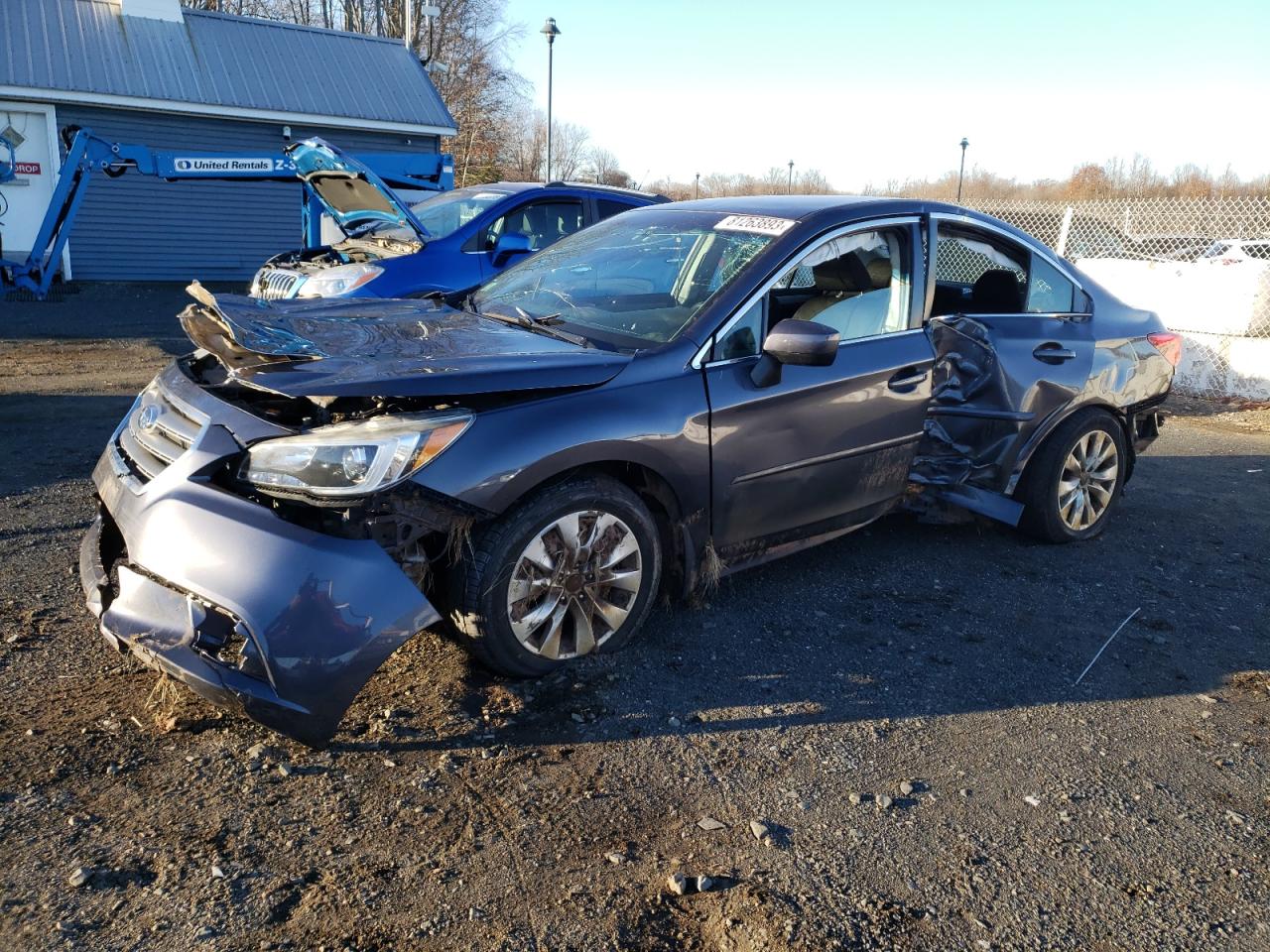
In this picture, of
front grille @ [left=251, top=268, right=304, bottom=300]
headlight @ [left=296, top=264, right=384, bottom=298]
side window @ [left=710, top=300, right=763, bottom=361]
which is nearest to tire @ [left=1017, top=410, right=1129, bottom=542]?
side window @ [left=710, top=300, right=763, bottom=361]

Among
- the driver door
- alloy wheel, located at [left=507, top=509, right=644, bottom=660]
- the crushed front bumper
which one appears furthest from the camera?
the driver door

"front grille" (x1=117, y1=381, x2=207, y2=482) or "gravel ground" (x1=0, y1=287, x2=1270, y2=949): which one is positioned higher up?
"front grille" (x1=117, y1=381, x2=207, y2=482)

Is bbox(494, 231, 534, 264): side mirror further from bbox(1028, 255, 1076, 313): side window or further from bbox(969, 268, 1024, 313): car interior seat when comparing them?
bbox(1028, 255, 1076, 313): side window

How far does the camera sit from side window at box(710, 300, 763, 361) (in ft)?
12.8

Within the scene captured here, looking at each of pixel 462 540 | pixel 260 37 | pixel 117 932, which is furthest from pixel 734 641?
pixel 260 37

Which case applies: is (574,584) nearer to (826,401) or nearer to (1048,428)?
(826,401)

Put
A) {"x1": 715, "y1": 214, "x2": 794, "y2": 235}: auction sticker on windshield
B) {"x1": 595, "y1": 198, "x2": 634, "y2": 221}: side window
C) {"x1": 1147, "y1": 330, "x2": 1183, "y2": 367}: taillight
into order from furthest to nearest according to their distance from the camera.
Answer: {"x1": 595, "y1": 198, "x2": 634, "y2": 221}: side window < {"x1": 1147, "y1": 330, "x2": 1183, "y2": 367}: taillight < {"x1": 715, "y1": 214, "x2": 794, "y2": 235}: auction sticker on windshield

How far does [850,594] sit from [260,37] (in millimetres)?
20359

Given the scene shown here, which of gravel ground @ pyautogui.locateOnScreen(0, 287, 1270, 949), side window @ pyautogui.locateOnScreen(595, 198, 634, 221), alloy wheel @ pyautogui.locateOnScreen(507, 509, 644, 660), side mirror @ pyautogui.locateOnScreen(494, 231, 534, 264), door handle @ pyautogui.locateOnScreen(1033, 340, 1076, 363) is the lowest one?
gravel ground @ pyautogui.locateOnScreen(0, 287, 1270, 949)

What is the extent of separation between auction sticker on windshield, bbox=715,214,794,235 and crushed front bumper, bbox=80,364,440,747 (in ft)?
7.37

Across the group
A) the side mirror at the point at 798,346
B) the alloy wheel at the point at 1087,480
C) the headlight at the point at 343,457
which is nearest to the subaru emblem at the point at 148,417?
the headlight at the point at 343,457

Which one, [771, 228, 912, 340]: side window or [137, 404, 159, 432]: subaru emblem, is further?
[771, 228, 912, 340]: side window

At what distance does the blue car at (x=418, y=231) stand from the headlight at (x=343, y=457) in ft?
16.3

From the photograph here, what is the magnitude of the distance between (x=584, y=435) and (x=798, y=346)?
3.15ft
